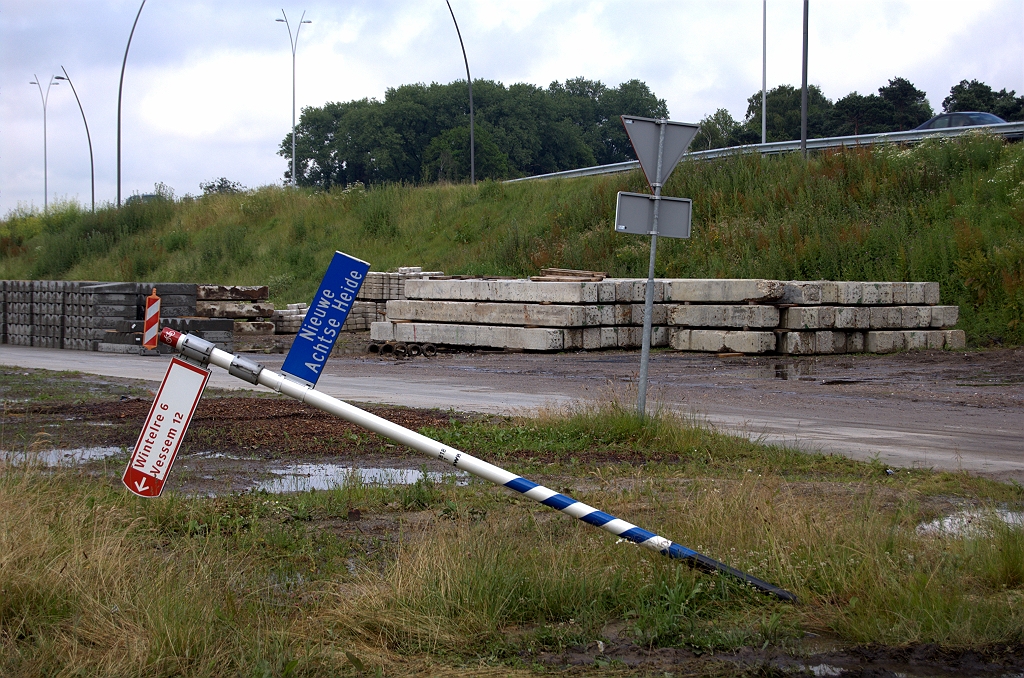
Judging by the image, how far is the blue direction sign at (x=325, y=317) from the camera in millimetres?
4422

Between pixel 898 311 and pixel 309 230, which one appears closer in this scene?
pixel 898 311

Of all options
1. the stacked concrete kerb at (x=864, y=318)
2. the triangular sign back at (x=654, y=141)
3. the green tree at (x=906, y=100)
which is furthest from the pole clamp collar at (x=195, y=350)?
the green tree at (x=906, y=100)

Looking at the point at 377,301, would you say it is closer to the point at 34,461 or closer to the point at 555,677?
the point at 34,461

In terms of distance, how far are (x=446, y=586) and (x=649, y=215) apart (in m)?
5.61

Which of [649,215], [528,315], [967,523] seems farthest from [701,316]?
[967,523]

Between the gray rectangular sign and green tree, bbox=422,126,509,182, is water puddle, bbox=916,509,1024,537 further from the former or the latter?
green tree, bbox=422,126,509,182

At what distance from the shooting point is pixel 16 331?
85.5 ft

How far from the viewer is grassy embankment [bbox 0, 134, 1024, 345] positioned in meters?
23.0

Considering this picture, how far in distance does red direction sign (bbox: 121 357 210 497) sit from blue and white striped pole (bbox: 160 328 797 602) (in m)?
0.16

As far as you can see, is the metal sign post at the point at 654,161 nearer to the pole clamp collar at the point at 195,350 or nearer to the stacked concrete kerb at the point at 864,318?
the pole clamp collar at the point at 195,350

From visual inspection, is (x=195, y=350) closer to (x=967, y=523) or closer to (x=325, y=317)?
(x=325, y=317)

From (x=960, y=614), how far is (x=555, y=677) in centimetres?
186

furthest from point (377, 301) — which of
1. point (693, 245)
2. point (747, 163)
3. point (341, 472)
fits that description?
point (341, 472)

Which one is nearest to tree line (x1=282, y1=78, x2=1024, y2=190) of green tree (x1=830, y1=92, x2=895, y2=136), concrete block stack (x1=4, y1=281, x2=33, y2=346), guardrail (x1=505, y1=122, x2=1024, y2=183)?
green tree (x1=830, y1=92, x2=895, y2=136)
